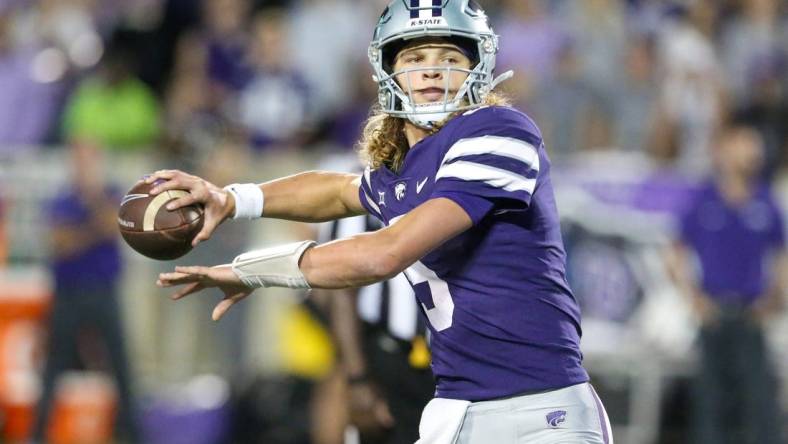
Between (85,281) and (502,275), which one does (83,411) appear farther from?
(502,275)

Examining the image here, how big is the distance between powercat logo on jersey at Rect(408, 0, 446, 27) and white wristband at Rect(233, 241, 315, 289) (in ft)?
2.27

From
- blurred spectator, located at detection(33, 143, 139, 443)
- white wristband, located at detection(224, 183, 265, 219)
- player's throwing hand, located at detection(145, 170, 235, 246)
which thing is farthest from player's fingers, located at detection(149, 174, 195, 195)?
blurred spectator, located at detection(33, 143, 139, 443)

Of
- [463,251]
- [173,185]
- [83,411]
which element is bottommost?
[83,411]

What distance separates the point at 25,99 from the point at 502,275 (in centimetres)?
702

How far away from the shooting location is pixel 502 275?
385cm

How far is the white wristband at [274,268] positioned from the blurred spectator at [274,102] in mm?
6300

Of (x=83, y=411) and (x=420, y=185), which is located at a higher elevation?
(x=420, y=185)

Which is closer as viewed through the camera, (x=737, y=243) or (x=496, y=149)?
(x=496, y=149)

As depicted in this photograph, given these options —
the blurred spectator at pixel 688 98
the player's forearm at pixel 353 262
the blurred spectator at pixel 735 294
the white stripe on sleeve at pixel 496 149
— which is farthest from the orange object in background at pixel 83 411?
the white stripe on sleeve at pixel 496 149

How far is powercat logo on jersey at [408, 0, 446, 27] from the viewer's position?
3.98 metres

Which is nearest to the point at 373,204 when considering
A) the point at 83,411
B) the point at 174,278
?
the point at 174,278

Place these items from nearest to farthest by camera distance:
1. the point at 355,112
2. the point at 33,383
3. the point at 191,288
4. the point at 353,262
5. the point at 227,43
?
the point at 353,262, the point at 191,288, the point at 33,383, the point at 355,112, the point at 227,43

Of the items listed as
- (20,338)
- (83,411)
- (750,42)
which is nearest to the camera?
(83,411)

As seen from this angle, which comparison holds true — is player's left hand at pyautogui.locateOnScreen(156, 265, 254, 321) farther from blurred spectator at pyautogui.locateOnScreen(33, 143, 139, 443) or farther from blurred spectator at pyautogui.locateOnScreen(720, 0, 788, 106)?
blurred spectator at pyautogui.locateOnScreen(720, 0, 788, 106)
